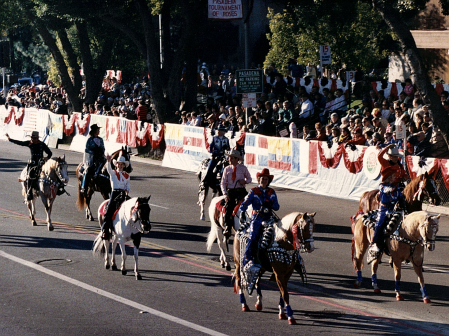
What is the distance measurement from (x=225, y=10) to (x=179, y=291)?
17717 mm

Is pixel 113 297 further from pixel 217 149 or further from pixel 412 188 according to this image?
pixel 217 149

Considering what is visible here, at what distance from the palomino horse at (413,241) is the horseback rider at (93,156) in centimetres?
931

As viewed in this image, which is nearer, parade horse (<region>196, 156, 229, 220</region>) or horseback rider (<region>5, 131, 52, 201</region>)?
horseback rider (<region>5, 131, 52, 201</region>)

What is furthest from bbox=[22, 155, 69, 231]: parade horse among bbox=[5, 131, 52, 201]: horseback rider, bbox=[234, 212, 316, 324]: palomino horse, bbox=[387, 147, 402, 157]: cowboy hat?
bbox=[387, 147, 402, 157]: cowboy hat

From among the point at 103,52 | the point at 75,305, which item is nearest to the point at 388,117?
the point at 75,305

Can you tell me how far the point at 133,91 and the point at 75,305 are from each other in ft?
113

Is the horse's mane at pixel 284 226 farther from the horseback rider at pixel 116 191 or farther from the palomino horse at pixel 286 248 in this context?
the horseback rider at pixel 116 191

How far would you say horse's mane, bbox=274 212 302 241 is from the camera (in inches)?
416

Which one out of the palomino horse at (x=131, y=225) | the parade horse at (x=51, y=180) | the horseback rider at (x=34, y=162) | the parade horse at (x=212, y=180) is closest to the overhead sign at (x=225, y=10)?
the parade horse at (x=212, y=180)

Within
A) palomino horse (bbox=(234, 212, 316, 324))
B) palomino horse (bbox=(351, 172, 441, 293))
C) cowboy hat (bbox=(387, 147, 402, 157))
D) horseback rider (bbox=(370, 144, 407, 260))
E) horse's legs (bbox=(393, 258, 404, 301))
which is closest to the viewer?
palomino horse (bbox=(234, 212, 316, 324))

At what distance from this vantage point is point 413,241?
11.9 metres

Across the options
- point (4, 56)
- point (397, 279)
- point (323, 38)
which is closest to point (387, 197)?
point (397, 279)

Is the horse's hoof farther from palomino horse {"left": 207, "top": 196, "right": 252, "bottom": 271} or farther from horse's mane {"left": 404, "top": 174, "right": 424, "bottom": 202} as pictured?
horse's mane {"left": 404, "top": 174, "right": 424, "bottom": 202}

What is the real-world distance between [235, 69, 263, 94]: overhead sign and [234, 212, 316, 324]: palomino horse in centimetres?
1637
